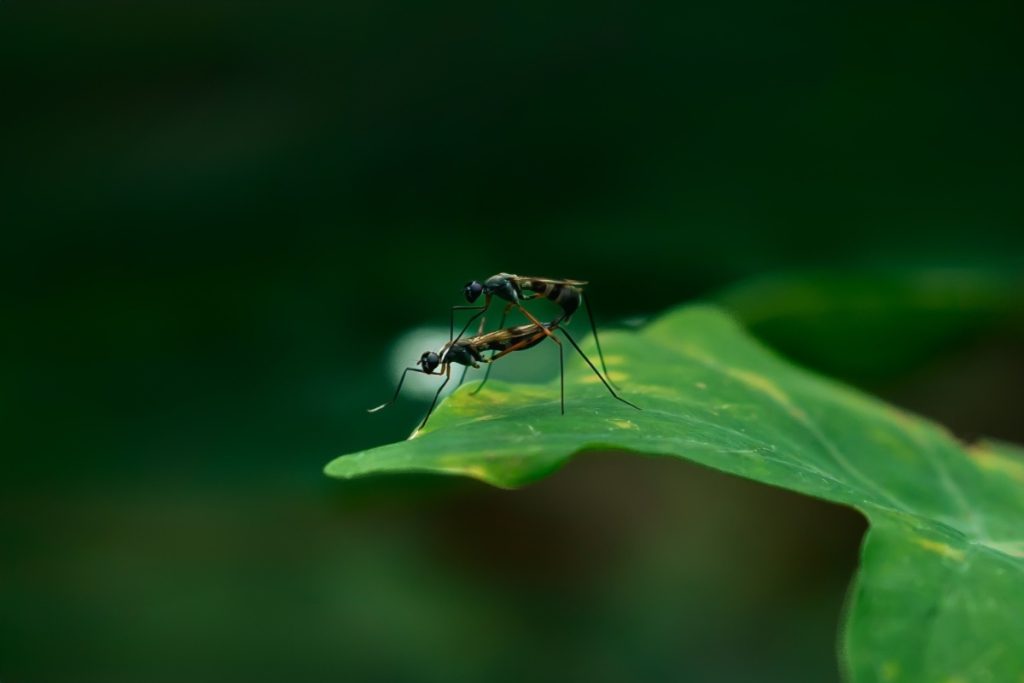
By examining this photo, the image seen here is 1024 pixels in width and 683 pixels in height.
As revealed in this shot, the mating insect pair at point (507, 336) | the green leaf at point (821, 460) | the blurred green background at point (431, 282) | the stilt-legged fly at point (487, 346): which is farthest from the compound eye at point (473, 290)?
the blurred green background at point (431, 282)

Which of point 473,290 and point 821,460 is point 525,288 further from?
point 821,460

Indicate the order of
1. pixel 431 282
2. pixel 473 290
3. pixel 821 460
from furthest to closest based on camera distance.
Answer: pixel 431 282
pixel 473 290
pixel 821 460

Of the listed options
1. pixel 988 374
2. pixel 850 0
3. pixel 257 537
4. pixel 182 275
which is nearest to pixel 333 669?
pixel 257 537

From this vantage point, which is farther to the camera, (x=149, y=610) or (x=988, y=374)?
(x=988, y=374)

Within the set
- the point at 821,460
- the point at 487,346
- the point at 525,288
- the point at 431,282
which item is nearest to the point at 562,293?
the point at 525,288

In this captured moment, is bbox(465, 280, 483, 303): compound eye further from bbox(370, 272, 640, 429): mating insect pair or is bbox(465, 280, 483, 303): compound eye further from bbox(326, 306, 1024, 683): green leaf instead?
bbox(326, 306, 1024, 683): green leaf

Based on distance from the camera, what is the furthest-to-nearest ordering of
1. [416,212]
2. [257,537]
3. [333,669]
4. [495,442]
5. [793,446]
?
[416,212]
[257,537]
[333,669]
[793,446]
[495,442]

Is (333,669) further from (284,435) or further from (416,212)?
(416,212)

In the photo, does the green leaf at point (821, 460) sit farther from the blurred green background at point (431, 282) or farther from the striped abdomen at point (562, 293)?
the blurred green background at point (431, 282)
